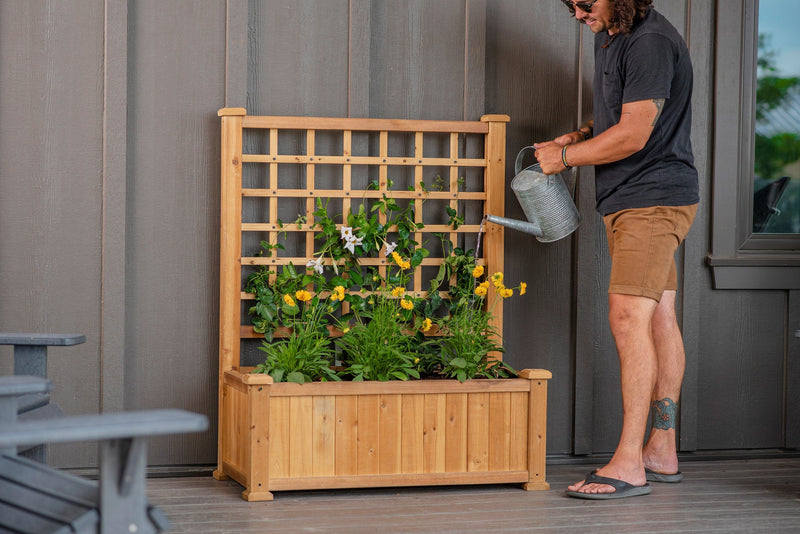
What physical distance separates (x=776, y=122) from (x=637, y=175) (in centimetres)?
96

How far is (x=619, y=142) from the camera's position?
2.71 meters

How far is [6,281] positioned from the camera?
2.86m

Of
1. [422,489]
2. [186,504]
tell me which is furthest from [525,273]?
[186,504]

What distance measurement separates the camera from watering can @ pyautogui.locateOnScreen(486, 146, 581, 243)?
9.59 ft

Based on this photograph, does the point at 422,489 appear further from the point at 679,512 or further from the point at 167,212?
the point at 167,212

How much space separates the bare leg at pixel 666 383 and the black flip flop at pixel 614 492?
239 millimetres

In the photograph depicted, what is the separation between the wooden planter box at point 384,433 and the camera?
8.64 ft

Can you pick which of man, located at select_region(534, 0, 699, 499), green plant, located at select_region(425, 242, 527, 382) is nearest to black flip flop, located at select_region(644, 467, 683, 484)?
man, located at select_region(534, 0, 699, 499)

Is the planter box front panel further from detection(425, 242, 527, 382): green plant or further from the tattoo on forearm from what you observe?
the tattoo on forearm

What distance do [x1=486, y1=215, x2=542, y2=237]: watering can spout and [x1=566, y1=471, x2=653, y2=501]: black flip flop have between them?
0.85m

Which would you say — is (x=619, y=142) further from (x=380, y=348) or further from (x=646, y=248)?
(x=380, y=348)

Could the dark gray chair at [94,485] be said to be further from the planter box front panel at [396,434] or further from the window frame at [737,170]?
the window frame at [737,170]

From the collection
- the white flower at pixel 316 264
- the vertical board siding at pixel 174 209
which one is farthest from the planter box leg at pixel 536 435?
the vertical board siding at pixel 174 209

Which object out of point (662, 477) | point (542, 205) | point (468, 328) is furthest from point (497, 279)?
point (662, 477)
